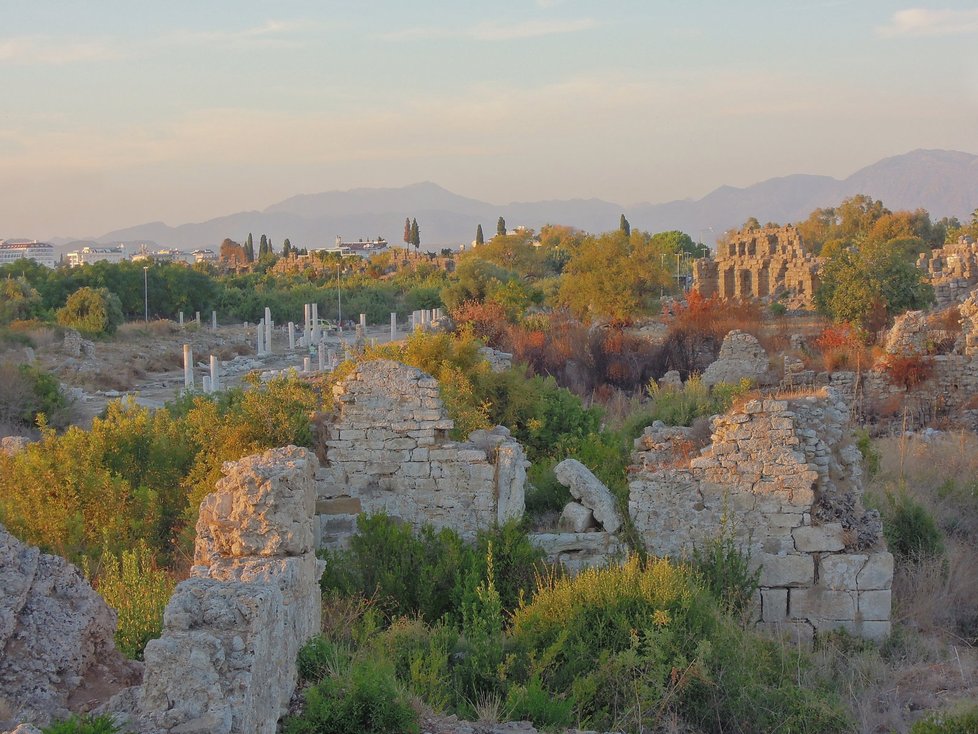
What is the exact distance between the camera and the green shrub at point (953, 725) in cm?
618

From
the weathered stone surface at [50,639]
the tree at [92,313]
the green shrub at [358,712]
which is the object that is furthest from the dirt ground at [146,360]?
the green shrub at [358,712]

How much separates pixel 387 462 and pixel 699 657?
4.01 m

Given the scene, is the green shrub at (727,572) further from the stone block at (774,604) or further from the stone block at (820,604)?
the stone block at (820,604)

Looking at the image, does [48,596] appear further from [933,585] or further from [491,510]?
[933,585]

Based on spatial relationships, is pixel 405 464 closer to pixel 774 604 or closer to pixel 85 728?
pixel 774 604

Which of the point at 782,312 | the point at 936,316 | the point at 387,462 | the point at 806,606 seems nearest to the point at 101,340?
the point at 782,312

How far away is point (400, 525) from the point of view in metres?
9.77

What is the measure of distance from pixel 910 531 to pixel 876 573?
2153mm

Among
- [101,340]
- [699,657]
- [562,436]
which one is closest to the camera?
[699,657]

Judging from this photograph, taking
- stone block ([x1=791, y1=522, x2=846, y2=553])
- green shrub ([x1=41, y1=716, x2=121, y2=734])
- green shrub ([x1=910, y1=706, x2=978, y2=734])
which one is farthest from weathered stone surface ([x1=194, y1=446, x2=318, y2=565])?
stone block ([x1=791, y1=522, x2=846, y2=553])

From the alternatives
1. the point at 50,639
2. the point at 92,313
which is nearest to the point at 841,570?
the point at 50,639

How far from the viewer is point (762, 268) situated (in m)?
46.7

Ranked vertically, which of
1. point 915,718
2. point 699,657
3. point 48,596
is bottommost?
point 915,718

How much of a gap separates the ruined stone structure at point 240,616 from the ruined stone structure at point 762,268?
1447 inches
